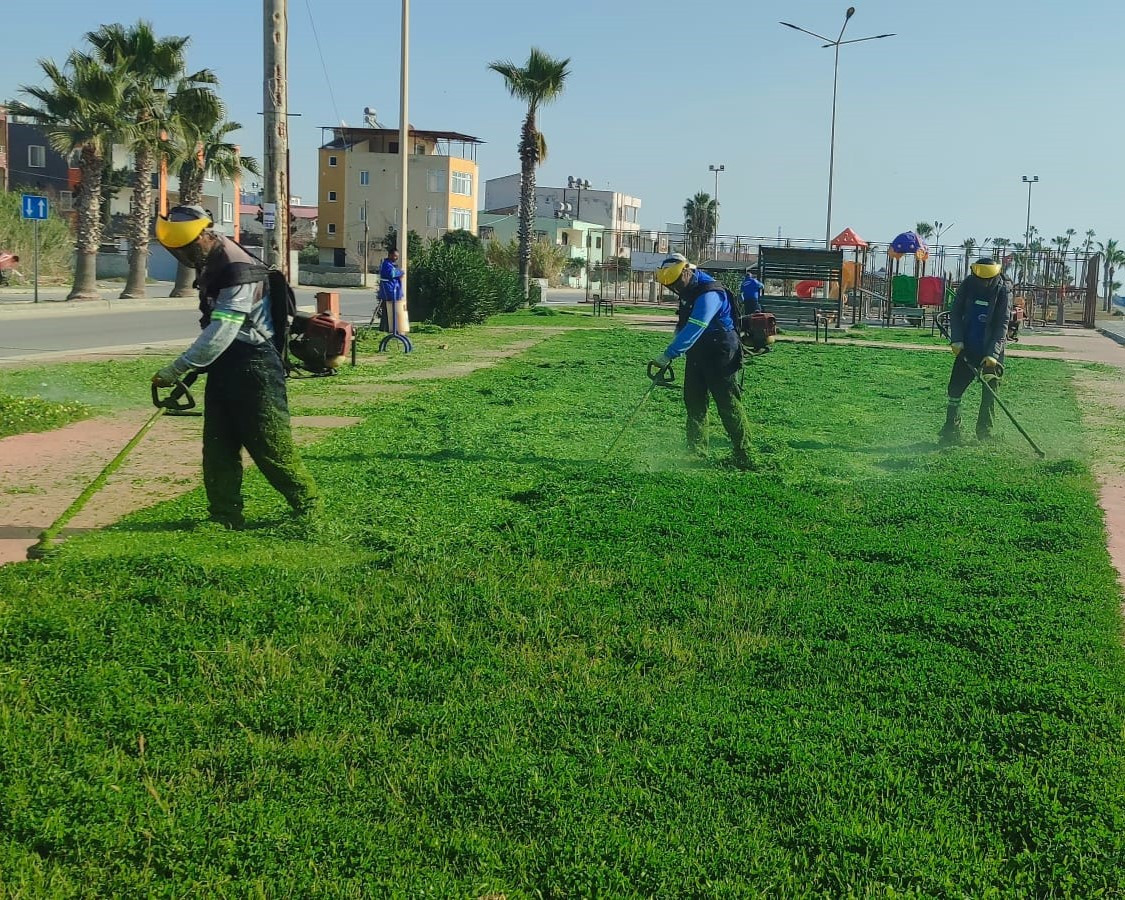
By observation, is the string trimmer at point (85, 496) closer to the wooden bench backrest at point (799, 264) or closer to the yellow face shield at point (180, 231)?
the yellow face shield at point (180, 231)

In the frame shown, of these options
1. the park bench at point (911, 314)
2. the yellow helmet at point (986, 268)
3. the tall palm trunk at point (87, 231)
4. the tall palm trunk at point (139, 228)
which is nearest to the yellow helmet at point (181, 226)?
the yellow helmet at point (986, 268)

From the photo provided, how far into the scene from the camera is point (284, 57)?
16.3m

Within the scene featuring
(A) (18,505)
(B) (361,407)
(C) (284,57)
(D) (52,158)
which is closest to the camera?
(A) (18,505)

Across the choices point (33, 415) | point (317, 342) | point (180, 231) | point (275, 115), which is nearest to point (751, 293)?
point (275, 115)

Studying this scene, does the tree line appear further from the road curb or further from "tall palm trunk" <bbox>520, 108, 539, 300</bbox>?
the road curb

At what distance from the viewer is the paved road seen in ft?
65.2

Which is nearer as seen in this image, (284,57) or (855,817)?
(855,817)

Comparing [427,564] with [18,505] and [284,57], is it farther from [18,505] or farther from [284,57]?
[284,57]

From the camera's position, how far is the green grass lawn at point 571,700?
321 cm

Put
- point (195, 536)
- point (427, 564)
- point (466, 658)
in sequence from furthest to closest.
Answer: point (195, 536)
point (427, 564)
point (466, 658)

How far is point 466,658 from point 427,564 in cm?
140

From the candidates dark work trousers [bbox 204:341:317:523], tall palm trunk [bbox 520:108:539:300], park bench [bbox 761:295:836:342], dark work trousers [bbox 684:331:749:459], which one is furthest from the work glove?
tall palm trunk [bbox 520:108:539:300]

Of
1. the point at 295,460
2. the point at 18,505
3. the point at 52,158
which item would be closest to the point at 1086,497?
the point at 295,460

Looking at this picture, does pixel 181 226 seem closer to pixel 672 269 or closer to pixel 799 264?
Answer: pixel 672 269
